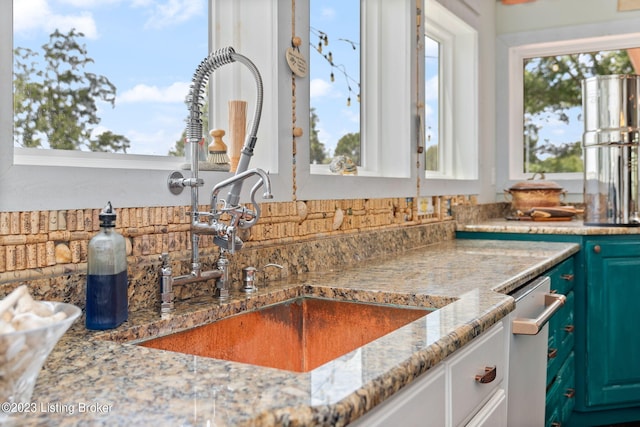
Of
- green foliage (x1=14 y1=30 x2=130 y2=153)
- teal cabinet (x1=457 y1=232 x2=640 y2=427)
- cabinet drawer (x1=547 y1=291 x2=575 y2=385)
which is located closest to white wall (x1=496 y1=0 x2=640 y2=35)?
teal cabinet (x1=457 y1=232 x2=640 y2=427)

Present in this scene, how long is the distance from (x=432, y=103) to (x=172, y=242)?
2240 millimetres

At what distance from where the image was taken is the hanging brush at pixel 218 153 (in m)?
1.58

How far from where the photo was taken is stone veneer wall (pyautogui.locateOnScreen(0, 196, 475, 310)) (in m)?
1.09

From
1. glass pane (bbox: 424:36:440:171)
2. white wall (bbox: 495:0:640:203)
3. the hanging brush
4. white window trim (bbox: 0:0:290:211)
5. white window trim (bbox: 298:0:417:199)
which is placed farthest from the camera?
white wall (bbox: 495:0:640:203)

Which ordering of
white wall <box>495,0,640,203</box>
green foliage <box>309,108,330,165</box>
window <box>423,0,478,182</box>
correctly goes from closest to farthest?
1. green foliage <box>309,108,330,165</box>
2. window <box>423,0,478,182</box>
3. white wall <box>495,0,640,203</box>

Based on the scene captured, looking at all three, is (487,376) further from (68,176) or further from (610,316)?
(610,316)

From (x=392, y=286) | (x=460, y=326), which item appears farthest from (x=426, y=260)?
(x=460, y=326)

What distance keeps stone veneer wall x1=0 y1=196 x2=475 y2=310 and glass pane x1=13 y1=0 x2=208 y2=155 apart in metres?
0.24

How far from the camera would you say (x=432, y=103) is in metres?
3.32

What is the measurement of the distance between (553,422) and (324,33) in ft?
5.78

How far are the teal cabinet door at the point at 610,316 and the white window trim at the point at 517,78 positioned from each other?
101cm

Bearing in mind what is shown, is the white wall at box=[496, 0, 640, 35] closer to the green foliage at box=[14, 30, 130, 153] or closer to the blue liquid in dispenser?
the green foliage at box=[14, 30, 130, 153]

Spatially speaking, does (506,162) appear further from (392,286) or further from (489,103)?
(392,286)

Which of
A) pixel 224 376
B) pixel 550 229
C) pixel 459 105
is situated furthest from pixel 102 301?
pixel 459 105
